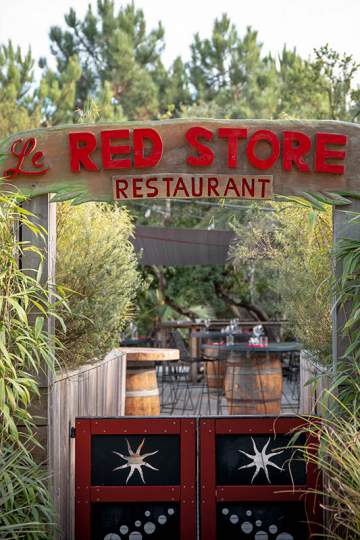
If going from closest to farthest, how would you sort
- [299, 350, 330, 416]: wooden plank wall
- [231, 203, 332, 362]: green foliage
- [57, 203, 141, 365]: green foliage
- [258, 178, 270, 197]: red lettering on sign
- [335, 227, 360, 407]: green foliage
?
[335, 227, 360, 407]: green foliage, [258, 178, 270, 197]: red lettering on sign, [299, 350, 330, 416]: wooden plank wall, [57, 203, 141, 365]: green foliage, [231, 203, 332, 362]: green foliage

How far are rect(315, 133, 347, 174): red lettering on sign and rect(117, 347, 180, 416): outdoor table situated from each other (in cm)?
312

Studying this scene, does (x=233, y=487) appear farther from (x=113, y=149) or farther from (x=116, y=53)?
(x=116, y=53)

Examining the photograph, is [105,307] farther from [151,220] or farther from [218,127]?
[151,220]

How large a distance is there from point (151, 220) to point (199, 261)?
18.4 feet

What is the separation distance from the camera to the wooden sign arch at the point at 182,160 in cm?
371

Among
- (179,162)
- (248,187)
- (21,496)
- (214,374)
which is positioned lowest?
(214,374)

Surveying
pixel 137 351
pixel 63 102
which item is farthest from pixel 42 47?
pixel 137 351

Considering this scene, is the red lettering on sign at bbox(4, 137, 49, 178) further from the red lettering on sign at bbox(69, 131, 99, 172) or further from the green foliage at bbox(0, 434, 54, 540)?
the green foliage at bbox(0, 434, 54, 540)

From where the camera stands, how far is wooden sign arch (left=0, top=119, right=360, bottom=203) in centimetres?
371

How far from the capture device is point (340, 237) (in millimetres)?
3605

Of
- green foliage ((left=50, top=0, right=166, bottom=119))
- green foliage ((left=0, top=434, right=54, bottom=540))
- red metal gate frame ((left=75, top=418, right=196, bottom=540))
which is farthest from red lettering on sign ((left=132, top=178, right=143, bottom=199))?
green foliage ((left=50, top=0, right=166, bottom=119))

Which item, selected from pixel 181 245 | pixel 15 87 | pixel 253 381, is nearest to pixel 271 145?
pixel 253 381

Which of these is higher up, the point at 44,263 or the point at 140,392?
the point at 44,263

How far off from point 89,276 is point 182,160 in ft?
3.82
